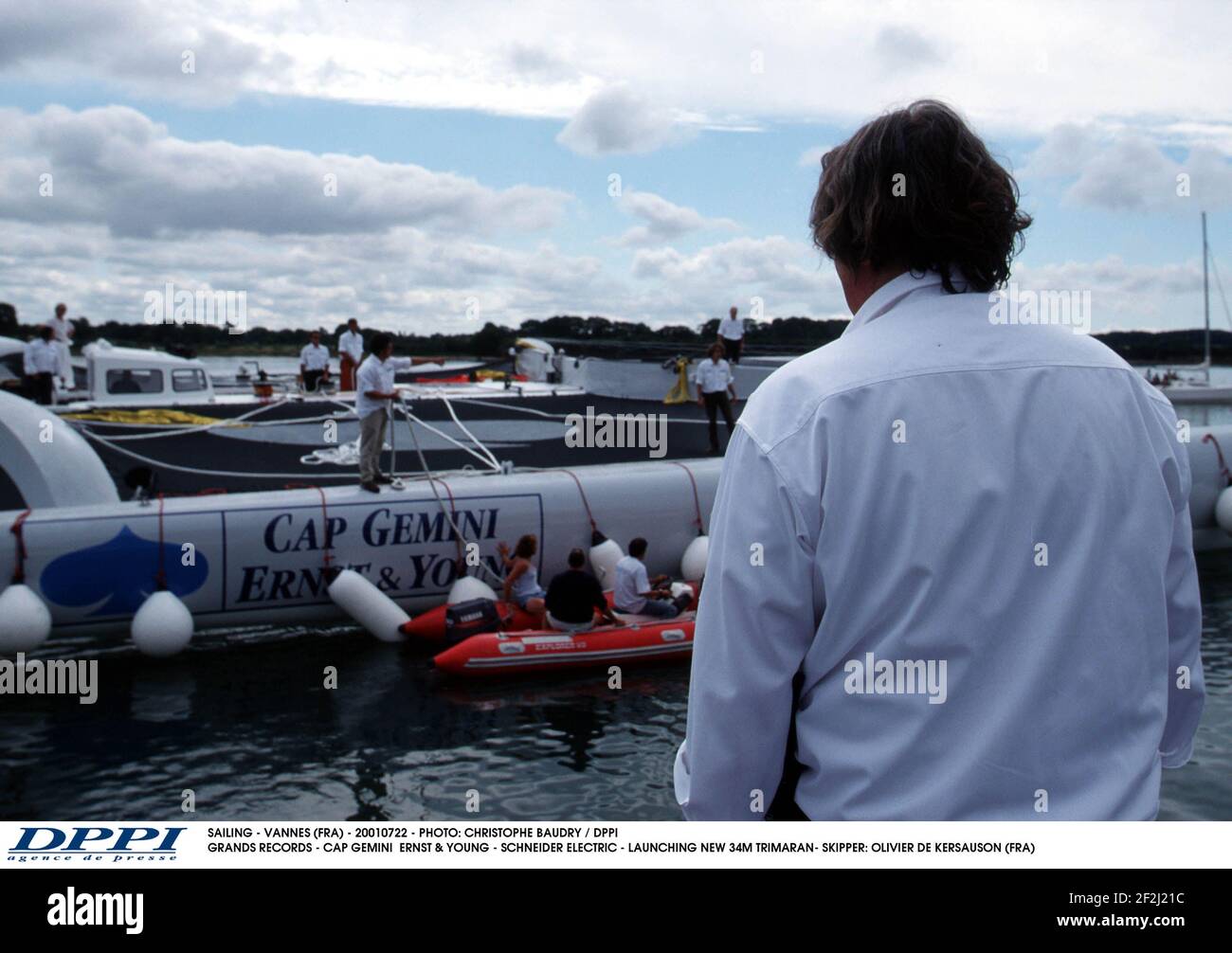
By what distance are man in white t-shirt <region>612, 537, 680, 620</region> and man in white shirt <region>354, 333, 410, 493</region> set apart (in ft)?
9.18

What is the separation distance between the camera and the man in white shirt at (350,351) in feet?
63.3

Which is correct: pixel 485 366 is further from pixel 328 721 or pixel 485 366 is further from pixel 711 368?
pixel 328 721

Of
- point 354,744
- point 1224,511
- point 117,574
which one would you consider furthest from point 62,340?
point 1224,511

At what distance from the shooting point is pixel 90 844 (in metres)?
1.60

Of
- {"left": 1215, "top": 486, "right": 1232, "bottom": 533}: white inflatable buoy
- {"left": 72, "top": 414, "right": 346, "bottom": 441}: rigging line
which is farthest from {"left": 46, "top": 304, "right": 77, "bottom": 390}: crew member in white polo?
{"left": 1215, "top": 486, "right": 1232, "bottom": 533}: white inflatable buoy

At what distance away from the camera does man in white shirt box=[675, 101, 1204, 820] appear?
1.25 meters

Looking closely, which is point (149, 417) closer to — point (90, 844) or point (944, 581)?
point (90, 844)

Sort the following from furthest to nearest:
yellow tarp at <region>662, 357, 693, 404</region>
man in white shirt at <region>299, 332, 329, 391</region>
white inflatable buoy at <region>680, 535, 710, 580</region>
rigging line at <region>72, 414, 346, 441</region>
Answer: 1. man in white shirt at <region>299, 332, 329, 391</region>
2. yellow tarp at <region>662, 357, 693, 404</region>
3. rigging line at <region>72, 414, 346, 441</region>
4. white inflatable buoy at <region>680, 535, 710, 580</region>

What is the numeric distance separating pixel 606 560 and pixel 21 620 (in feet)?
18.6

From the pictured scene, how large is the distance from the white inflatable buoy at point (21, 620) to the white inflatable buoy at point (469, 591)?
3.70 m

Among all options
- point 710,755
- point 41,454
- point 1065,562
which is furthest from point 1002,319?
point 41,454

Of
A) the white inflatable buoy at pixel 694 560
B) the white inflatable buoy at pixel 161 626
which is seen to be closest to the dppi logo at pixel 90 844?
the white inflatable buoy at pixel 161 626

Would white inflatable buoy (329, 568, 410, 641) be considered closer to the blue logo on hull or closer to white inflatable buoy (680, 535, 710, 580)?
the blue logo on hull

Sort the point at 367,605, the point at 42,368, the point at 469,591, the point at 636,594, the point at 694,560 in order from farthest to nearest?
1. the point at 42,368
2. the point at 694,560
3. the point at 636,594
4. the point at 469,591
5. the point at 367,605
